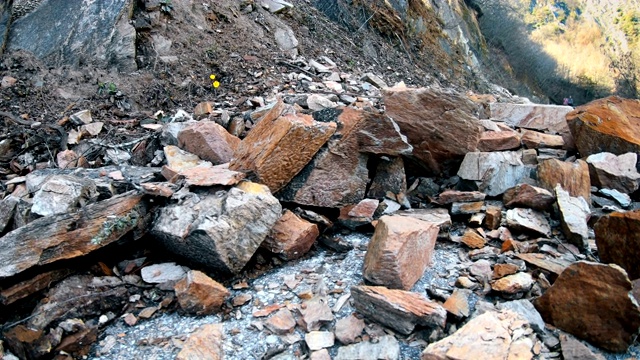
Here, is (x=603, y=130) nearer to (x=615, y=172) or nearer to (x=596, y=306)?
(x=615, y=172)

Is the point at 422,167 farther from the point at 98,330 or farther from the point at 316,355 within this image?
the point at 98,330

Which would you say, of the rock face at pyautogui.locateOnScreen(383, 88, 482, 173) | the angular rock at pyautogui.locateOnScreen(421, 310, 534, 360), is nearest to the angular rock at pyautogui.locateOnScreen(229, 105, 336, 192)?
the rock face at pyautogui.locateOnScreen(383, 88, 482, 173)

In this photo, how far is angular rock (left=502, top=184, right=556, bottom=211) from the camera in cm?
299

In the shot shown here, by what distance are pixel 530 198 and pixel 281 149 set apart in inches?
68.0

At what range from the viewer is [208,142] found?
328 cm

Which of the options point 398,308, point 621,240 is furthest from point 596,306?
point 398,308

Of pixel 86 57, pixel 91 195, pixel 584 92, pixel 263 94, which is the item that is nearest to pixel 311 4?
pixel 263 94

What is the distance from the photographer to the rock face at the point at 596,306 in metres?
1.91

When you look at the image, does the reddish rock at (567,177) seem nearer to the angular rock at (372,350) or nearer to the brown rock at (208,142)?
the angular rock at (372,350)

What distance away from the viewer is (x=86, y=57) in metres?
4.70

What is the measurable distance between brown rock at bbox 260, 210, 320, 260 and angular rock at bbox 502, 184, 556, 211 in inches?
56.2

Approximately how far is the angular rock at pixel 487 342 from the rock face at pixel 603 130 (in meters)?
2.31

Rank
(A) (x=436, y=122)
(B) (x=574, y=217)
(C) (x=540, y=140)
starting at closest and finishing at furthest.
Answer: (B) (x=574, y=217) → (A) (x=436, y=122) → (C) (x=540, y=140)

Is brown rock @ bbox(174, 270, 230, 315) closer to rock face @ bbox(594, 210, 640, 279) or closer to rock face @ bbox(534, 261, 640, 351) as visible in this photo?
rock face @ bbox(534, 261, 640, 351)
